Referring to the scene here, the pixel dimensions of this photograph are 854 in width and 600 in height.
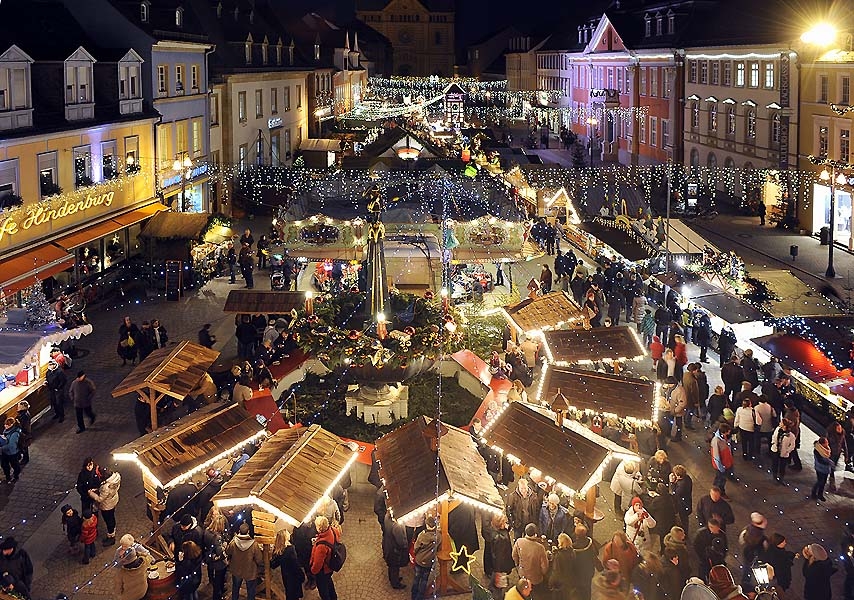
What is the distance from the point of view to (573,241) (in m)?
34.8

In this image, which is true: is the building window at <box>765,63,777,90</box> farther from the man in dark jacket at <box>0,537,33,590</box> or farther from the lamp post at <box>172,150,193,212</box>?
the man in dark jacket at <box>0,537,33,590</box>

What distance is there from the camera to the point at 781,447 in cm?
1447

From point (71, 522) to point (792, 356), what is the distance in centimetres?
1252

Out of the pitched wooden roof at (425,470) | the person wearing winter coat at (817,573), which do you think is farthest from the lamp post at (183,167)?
the person wearing winter coat at (817,573)

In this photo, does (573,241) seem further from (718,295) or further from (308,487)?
(308,487)

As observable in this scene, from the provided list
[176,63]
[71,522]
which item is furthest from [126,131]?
[71,522]

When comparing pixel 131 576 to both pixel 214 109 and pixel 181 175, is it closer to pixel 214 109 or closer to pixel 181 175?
pixel 181 175

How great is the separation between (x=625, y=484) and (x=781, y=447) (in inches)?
115

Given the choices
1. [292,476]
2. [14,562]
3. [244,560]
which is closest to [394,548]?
[292,476]

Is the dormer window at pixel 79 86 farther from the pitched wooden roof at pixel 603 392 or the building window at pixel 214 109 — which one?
the pitched wooden roof at pixel 603 392

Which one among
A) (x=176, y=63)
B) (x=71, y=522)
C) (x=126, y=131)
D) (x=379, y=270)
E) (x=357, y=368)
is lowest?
(x=71, y=522)

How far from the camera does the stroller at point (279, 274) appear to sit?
27.1 m

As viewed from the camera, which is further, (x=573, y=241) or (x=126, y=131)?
(x=573, y=241)

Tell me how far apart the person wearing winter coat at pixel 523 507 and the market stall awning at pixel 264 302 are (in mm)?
9967
